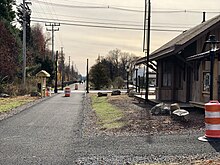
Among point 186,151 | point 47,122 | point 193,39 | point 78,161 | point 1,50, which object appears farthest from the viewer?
point 1,50

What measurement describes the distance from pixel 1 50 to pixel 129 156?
30312 millimetres

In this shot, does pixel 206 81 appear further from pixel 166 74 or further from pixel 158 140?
pixel 158 140

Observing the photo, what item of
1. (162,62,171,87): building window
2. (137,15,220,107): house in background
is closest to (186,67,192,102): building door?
(137,15,220,107): house in background

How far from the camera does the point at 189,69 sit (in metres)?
20.8

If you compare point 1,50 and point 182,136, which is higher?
point 1,50

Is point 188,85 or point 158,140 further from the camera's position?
point 188,85

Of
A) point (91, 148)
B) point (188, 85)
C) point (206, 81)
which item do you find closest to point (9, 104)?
point (188, 85)

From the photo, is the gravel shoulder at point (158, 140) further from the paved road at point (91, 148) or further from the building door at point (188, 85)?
the building door at point (188, 85)

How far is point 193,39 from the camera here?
18719mm

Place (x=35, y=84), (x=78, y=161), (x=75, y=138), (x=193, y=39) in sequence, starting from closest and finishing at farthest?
1. (x=78, y=161)
2. (x=75, y=138)
3. (x=193, y=39)
4. (x=35, y=84)

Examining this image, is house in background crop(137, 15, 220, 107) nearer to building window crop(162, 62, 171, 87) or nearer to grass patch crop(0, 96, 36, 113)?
building window crop(162, 62, 171, 87)

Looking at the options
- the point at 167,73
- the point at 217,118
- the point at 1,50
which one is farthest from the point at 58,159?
the point at 1,50

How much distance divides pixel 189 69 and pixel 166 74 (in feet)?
13.2

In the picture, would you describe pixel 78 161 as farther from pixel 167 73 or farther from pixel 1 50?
pixel 1 50
